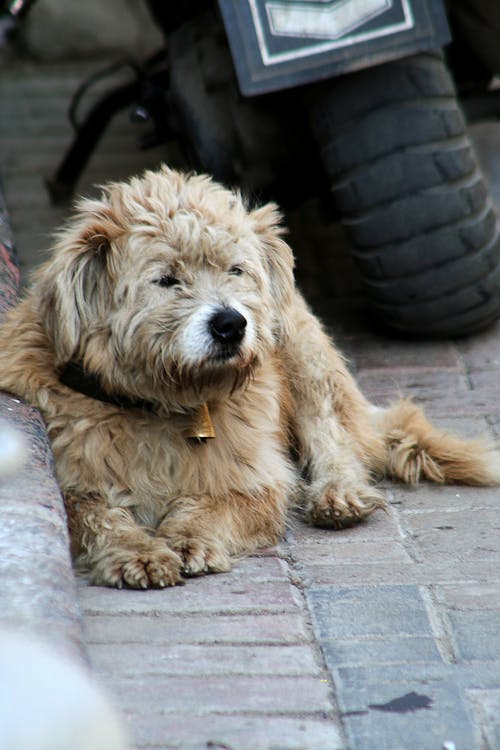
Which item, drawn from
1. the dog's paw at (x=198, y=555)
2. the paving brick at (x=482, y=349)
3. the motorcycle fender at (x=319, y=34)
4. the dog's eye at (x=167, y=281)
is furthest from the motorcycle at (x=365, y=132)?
the dog's paw at (x=198, y=555)

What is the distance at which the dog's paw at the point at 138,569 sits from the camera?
327 centimetres

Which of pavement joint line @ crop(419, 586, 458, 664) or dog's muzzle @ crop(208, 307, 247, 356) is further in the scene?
dog's muzzle @ crop(208, 307, 247, 356)

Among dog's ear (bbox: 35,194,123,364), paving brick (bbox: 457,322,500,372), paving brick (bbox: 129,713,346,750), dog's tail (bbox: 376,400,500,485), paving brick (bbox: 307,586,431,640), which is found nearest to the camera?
paving brick (bbox: 129,713,346,750)

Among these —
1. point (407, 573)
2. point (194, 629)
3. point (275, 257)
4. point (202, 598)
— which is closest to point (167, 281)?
point (275, 257)

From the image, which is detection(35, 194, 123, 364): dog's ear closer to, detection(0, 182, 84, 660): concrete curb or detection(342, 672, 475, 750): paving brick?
detection(0, 182, 84, 660): concrete curb

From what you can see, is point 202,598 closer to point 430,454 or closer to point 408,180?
point 430,454

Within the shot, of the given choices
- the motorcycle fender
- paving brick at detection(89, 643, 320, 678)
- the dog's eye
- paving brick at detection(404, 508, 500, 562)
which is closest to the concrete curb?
paving brick at detection(89, 643, 320, 678)

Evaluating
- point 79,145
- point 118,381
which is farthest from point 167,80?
point 118,381

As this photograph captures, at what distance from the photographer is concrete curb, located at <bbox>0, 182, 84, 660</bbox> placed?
246 cm

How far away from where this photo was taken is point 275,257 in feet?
12.6

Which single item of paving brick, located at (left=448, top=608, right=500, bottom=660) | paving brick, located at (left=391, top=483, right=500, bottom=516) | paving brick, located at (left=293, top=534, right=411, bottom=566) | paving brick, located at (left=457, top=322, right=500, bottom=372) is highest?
paving brick, located at (left=448, top=608, right=500, bottom=660)

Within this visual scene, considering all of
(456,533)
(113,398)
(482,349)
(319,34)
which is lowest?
(482,349)

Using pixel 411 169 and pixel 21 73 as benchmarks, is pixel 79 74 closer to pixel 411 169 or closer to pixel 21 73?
pixel 21 73

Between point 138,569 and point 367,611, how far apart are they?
2.28ft
